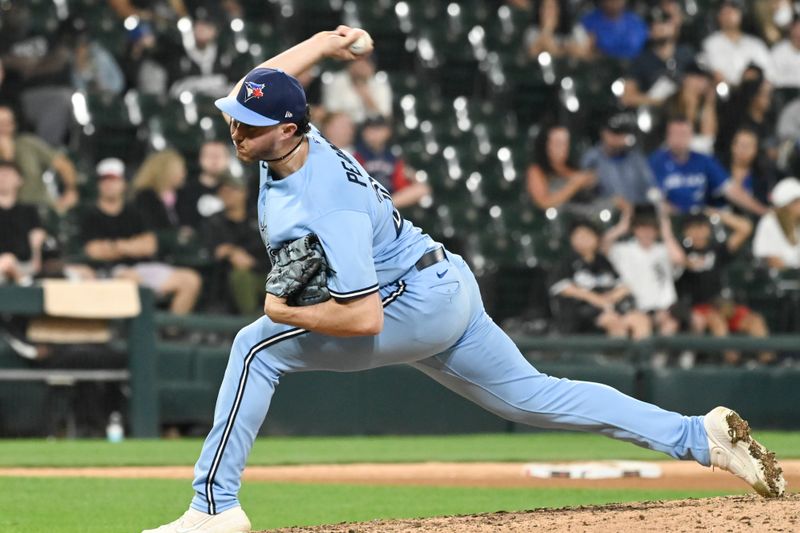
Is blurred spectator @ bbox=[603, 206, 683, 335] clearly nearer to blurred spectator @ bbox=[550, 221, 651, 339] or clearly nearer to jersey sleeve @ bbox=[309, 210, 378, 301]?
blurred spectator @ bbox=[550, 221, 651, 339]

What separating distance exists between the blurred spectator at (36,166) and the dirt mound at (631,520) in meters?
6.67

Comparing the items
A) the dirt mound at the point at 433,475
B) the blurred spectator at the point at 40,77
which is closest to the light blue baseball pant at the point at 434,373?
the dirt mound at the point at 433,475

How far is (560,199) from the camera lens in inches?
526

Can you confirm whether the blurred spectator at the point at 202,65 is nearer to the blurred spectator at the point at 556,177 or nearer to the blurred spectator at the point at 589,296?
the blurred spectator at the point at 556,177

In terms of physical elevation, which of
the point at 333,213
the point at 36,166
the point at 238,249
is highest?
the point at 36,166

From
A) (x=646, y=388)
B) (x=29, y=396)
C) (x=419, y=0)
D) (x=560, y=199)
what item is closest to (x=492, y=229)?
(x=560, y=199)

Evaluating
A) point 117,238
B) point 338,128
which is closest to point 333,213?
point 117,238

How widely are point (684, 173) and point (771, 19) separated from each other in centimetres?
321

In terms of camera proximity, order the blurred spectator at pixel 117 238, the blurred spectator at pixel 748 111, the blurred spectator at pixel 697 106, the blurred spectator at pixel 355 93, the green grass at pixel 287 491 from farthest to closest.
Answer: the blurred spectator at pixel 748 111 < the blurred spectator at pixel 697 106 < the blurred spectator at pixel 355 93 < the blurred spectator at pixel 117 238 < the green grass at pixel 287 491

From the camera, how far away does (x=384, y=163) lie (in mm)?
12688

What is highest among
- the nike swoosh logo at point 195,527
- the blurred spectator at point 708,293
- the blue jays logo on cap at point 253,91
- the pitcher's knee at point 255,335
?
the blurred spectator at point 708,293

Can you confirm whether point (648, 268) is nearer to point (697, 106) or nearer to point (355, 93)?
point (697, 106)

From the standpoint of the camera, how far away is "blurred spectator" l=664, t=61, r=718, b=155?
47.8 feet

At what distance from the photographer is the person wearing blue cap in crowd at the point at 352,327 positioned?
492cm
